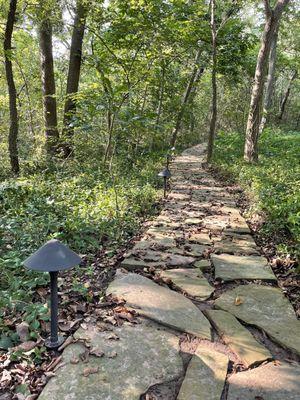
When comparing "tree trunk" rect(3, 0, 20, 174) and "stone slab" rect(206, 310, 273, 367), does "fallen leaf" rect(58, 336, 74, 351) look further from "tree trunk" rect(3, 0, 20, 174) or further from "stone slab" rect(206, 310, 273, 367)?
"tree trunk" rect(3, 0, 20, 174)

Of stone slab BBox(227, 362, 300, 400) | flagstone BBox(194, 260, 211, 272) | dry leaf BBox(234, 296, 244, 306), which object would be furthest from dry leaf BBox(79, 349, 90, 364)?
flagstone BBox(194, 260, 211, 272)

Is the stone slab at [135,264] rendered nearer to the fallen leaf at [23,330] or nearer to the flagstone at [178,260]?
the flagstone at [178,260]

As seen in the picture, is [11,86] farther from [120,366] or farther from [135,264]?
[120,366]

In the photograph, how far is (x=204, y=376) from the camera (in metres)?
2.11

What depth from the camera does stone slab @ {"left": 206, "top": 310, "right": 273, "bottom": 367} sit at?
232 centimetres

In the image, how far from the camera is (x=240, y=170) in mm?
8938

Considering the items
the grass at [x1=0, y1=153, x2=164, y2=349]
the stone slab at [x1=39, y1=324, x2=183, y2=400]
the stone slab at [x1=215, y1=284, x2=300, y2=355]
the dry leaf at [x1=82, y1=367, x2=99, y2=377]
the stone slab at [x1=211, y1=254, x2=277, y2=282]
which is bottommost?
the stone slab at [x1=215, y1=284, x2=300, y2=355]

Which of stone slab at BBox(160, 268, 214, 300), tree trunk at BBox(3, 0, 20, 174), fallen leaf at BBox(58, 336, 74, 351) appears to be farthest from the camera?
tree trunk at BBox(3, 0, 20, 174)

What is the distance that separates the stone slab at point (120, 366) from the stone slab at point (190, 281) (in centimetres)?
73

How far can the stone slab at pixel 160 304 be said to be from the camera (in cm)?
264

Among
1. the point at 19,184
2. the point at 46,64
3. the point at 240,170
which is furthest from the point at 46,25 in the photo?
the point at 240,170

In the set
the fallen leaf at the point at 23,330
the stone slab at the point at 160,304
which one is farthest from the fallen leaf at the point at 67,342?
the stone slab at the point at 160,304

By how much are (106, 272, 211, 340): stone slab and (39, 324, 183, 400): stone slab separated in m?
0.16

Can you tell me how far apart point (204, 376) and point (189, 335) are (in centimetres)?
44
